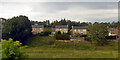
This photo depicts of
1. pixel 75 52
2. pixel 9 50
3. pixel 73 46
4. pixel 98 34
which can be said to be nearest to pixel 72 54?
pixel 75 52

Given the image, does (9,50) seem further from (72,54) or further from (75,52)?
(75,52)

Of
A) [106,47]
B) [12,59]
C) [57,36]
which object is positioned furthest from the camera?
[57,36]

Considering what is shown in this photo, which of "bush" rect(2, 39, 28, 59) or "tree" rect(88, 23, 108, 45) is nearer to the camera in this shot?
"bush" rect(2, 39, 28, 59)

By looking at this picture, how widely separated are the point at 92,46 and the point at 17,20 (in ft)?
66.4

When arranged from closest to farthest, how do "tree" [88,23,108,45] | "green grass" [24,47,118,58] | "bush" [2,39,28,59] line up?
"bush" [2,39,28,59], "green grass" [24,47,118,58], "tree" [88,23,108,45]

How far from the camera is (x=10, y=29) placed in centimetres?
2891

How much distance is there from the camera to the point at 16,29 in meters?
29.7

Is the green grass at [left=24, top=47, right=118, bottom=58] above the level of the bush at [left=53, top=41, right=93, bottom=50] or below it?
below

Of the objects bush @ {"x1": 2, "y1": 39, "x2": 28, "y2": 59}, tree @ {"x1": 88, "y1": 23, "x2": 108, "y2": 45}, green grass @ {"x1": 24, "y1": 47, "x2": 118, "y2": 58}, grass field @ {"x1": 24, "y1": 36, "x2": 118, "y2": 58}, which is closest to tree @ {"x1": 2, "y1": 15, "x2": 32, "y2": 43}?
grass field @ {"x1": 24, "y1": 36, "x2": 118, "y2": 58}

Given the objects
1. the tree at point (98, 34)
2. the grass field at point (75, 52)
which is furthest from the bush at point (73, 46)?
the tree at point (98, 34)

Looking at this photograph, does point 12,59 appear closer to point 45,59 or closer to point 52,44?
point 45,59

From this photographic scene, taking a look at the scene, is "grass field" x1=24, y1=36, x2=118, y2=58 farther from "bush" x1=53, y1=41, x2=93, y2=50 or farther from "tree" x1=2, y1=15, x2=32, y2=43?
"tree" x1=2, y1=15, x2=32, y2=43

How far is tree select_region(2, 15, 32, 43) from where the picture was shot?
28938mm

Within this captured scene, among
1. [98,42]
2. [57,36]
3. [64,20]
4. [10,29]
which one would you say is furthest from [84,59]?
[64,20]
